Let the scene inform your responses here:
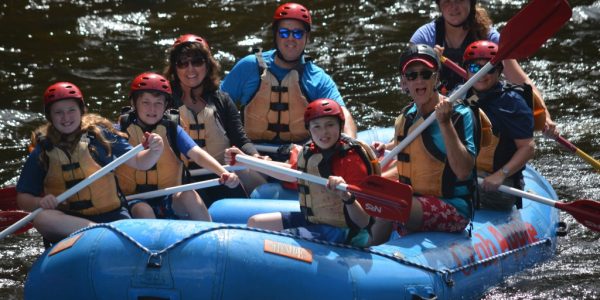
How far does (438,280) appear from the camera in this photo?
5.57m

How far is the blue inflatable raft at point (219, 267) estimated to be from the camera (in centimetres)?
508

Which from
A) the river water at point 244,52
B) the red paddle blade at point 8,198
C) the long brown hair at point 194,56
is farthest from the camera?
the river water at point 244,52

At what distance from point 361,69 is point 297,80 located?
4.13m

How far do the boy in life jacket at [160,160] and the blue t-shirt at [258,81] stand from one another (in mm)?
1228

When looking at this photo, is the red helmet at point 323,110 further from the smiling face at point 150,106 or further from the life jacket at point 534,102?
the life jacket at point 534,102

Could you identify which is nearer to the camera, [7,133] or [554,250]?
[554,250]

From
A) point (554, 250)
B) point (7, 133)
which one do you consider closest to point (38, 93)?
point (7, 133)

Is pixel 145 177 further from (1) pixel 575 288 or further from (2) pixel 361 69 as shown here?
(2) pixel 361 69

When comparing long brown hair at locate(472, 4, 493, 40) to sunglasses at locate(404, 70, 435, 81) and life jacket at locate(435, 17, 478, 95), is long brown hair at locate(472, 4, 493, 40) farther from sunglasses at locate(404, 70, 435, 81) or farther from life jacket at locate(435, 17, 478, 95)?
sunglasses at locate(404, 70, 435, 81)

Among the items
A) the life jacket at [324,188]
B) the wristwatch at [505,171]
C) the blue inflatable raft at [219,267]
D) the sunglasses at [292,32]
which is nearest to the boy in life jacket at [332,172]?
the life jacket at [324,188]

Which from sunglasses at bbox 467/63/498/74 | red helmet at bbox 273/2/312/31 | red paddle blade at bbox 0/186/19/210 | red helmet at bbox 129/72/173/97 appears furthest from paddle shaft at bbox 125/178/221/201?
sunglasses at bbox 467/63/498/74

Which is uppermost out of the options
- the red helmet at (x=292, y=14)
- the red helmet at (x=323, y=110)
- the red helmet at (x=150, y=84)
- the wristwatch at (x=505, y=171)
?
the red helmet at (x=292, y=14)

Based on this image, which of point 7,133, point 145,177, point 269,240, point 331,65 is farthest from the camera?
point 331,65

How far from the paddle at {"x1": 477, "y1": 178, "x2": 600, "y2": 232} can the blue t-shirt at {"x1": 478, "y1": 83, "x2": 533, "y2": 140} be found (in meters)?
0.32
